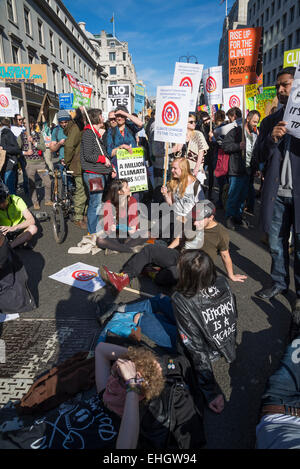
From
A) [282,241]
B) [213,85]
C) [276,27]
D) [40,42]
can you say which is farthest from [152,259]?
[276,27]

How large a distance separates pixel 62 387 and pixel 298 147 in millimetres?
2978

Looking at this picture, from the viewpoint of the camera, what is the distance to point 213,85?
8.96 m

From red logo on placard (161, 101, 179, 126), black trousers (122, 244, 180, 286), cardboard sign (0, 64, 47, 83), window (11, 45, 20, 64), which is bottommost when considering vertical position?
black trousers (122, 244, 180, 286)

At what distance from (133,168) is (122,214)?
1.47 m

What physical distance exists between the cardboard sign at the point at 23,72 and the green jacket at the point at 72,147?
704 cm

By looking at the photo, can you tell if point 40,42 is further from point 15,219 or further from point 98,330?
point 98,330

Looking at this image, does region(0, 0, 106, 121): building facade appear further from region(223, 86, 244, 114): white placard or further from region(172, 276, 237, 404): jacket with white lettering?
region(172, 276, 237, 404): jacket with white lettering

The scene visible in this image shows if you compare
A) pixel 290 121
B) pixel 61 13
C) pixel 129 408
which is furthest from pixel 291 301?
pixel 61 13

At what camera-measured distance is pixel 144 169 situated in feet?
20.5

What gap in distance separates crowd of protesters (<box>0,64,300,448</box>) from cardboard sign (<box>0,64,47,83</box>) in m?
4.92

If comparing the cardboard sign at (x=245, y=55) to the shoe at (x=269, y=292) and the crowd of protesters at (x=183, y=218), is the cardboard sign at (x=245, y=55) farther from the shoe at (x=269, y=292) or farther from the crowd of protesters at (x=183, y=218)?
→ the shoe at (x=269, y=292)

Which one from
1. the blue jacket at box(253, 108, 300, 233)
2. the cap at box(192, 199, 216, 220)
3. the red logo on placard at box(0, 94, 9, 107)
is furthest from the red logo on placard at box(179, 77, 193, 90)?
the red logo on placard at box(0, 94, 9, 107)

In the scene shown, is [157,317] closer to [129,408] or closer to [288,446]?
[129,408]

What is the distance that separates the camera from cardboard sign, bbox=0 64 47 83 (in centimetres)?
1134
